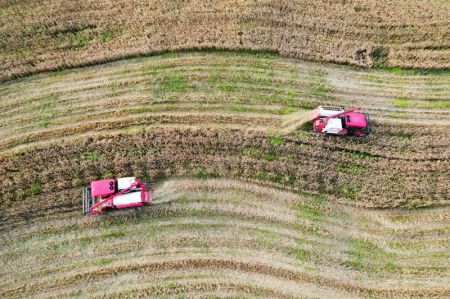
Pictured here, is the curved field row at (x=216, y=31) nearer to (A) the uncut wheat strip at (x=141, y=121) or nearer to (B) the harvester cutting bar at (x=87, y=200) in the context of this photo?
(A) the uncut wheat strip at (x=141, y=121)

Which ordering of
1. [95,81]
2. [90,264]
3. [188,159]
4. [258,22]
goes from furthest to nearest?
[258,22], [95,81], [188,159], [90,264]

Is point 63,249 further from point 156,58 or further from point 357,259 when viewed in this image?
point 357,259

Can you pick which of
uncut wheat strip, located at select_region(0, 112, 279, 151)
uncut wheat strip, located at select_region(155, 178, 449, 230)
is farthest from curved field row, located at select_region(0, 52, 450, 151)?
uncut wheat strip, located at select_region(155, 178, 449, 230)

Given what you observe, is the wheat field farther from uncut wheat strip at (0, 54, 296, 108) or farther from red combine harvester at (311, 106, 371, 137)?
red combine harvester at (311, 106, 371, 137)

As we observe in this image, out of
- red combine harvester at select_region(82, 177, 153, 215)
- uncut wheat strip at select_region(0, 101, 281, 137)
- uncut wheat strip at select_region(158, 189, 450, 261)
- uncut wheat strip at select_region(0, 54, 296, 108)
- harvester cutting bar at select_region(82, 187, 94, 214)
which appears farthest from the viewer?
uncut wheat strip at select_region(0, 54, 296, 108)

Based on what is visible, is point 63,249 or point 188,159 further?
point 188,159

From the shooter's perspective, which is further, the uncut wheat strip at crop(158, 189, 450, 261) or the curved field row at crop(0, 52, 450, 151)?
the curved field row at crop(0, 52, 450, 151)

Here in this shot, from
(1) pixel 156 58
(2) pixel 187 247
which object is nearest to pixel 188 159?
(2) pixel 187 247

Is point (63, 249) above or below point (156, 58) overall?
below
